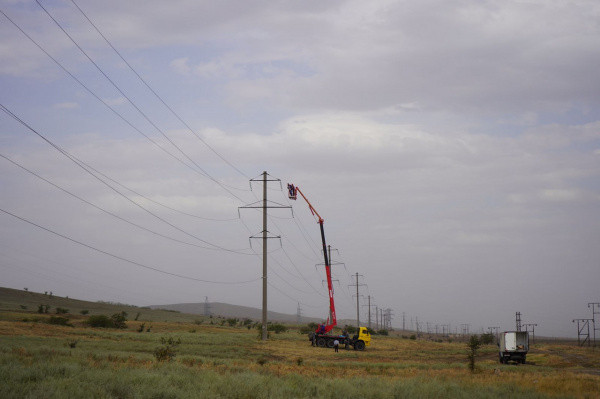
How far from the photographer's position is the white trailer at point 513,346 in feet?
163

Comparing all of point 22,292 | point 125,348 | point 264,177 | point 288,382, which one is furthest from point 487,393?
point 22,292

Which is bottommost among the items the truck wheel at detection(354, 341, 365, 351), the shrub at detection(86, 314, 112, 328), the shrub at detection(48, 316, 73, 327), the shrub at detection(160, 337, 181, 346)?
the truck wheel at detection(354, 341, 365, 351)

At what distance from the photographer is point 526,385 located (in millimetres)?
23891

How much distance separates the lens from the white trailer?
49688 mm

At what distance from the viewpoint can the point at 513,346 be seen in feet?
165

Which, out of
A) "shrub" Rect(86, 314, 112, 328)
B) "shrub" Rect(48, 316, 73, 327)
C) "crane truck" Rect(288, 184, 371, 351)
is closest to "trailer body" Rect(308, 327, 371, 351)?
"crane truck" Rect(288, 184, 371, 351)

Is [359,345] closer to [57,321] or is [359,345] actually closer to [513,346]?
[513,346]

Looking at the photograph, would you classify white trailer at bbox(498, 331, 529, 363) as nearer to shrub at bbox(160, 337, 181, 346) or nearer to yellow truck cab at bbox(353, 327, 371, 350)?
yellow truck cab at bbox(353, 327, 371, 350)

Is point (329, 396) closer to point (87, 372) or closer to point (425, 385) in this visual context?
point (425, 385)

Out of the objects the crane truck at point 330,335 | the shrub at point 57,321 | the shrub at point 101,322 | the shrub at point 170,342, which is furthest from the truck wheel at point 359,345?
the shrub at point 57,321

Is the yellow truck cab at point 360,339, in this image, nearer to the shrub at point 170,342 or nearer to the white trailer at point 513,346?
the white trailer at point 513,346

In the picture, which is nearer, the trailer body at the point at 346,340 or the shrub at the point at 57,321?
the trailer body at the point at 346,340

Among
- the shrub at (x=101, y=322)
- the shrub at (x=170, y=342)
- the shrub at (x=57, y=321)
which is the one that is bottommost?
the shrub at (x=101, y=322)

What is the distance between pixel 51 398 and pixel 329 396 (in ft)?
30.7
